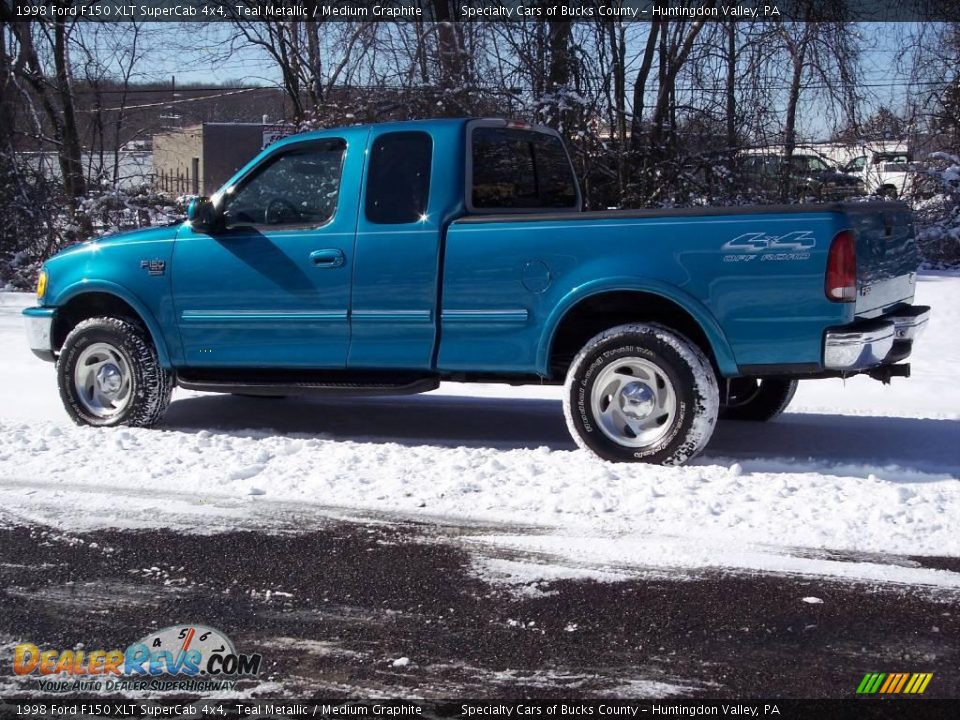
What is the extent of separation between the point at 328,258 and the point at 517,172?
141 centimetres

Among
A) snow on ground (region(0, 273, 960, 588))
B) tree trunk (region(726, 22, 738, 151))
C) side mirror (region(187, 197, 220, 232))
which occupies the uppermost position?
tree trunk (region(726, 22, 738, 151))

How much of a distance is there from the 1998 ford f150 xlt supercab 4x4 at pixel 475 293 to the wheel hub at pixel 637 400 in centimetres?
1

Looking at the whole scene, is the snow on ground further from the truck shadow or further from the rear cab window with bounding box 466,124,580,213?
the rear cab window with bounding box 466,124,580,213

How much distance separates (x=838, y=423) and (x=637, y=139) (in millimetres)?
9882

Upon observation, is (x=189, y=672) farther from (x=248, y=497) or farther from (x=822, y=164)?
(x=822, y=164)

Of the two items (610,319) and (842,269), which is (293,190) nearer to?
(610,319)

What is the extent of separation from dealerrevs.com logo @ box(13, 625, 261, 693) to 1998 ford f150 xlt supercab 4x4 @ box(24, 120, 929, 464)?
2837mm

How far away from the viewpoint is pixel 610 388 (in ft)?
19.5

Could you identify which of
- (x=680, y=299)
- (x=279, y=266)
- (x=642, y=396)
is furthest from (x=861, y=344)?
(x=279, y=266)

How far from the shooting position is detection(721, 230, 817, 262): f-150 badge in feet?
17.7

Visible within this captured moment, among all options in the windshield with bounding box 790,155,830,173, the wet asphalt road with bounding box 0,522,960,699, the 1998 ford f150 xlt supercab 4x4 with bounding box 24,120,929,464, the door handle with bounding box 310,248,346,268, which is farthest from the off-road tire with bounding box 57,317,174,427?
the windshield with bounding box 790,155,830,173

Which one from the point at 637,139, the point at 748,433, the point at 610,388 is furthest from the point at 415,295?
the point at 637,139

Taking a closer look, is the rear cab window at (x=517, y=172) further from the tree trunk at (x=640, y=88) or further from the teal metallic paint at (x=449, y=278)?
the tree trunk at (x=640, y=88)

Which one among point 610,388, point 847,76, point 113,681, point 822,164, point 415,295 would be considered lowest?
point 113,681
